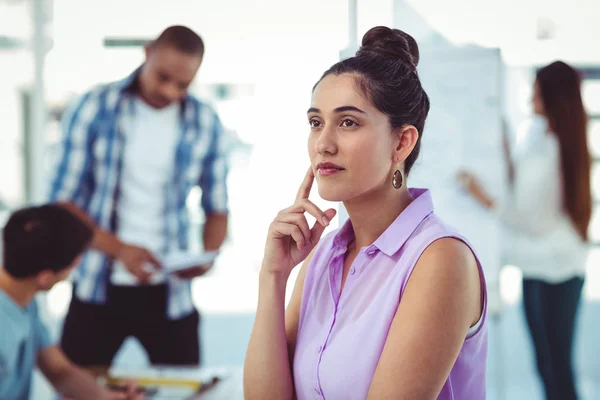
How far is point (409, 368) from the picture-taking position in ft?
2.92

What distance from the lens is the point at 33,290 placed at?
5.92 feet

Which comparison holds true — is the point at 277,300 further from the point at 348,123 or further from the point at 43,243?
the point at 43,243

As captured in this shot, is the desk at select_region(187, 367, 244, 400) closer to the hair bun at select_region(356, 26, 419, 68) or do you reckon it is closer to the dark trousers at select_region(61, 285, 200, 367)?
the dark trousers at select_region(61, 285, 200, 367)

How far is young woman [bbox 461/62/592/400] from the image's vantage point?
85.5 inches

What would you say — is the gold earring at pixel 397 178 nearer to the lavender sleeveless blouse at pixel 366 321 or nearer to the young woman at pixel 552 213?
the lavender sleeveless blouse at pixel 366 321

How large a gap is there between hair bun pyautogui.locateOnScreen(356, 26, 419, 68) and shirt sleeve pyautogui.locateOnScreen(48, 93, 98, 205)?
4.31ft

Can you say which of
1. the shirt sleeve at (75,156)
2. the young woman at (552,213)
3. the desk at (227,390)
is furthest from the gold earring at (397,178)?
the shirt sleeve at (75,156)

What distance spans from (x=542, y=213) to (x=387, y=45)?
143 centimetres

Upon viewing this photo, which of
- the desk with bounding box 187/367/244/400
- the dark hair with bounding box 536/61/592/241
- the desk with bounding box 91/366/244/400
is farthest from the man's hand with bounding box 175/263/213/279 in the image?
the dark hair with bounding box 536/61/592/241

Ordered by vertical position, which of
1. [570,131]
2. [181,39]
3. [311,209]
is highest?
[181,39]

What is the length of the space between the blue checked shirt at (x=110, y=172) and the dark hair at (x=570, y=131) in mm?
1116

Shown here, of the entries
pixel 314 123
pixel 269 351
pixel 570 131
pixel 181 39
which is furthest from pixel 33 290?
pixel 570 131

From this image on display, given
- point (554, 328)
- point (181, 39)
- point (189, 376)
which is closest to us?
point (189, 376)

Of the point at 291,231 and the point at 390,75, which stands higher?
the point at 390,75
